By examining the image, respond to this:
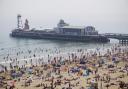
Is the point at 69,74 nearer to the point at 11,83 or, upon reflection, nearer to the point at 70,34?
the point at 11,83

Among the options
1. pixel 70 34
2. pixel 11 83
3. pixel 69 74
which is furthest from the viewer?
pixel 70 34

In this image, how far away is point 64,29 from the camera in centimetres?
11131

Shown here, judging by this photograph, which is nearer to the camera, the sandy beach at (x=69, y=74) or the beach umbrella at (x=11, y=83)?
the sandy beach at (x=69, y=74)

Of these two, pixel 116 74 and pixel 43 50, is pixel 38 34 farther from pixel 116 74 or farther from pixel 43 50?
pixel 116 74

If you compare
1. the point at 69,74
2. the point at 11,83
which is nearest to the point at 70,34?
the point at 69,74

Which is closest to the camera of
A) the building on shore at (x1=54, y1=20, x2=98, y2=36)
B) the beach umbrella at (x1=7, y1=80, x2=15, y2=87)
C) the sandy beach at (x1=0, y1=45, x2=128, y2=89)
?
the sandy beach at (x1=0, y1=45, x2=128, y2=89)

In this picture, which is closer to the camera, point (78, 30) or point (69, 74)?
point (69, 74)

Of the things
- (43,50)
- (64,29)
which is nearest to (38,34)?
(64,29)

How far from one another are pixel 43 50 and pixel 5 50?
837 centimetres

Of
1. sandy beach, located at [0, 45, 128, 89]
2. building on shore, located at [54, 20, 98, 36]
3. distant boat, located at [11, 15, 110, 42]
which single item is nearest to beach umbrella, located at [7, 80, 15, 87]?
sandy beach, located at [0, 45, 128, 89]

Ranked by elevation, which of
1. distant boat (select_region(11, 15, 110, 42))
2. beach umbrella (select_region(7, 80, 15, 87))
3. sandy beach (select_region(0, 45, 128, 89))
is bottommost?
beach umbrella (select_region(7, 80, 15, 87))

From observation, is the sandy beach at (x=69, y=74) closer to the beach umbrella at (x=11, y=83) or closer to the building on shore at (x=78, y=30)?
the beach umbrella at (x=11, y=83)

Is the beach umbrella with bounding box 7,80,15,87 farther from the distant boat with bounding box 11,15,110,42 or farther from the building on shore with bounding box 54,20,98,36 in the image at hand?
the building on shore with bounding box 54,20,98,36

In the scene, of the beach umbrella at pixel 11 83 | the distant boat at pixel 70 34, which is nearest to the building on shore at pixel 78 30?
the distant boat at pixel 70 34
